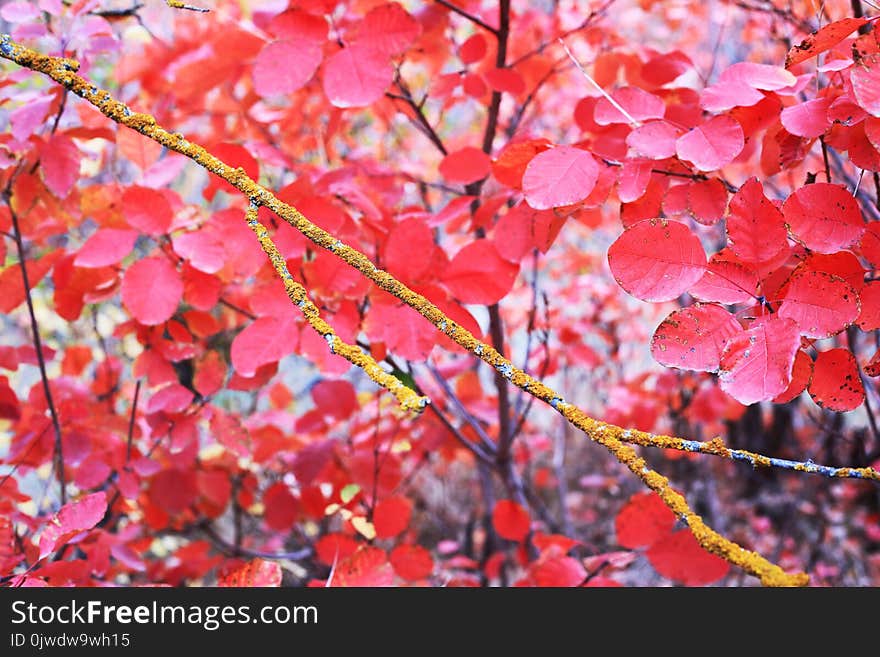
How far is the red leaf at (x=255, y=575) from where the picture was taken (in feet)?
2.71

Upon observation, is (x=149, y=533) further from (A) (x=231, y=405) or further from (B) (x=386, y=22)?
(B) (x=386, y=22)

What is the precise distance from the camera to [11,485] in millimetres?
1160

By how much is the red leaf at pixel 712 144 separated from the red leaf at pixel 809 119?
0.16 feet

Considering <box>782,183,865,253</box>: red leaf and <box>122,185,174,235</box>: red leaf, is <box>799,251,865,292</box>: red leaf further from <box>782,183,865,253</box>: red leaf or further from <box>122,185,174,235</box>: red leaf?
<box>122,185,174,235</box>: red leaf

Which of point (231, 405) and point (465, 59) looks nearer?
point (465, 59)

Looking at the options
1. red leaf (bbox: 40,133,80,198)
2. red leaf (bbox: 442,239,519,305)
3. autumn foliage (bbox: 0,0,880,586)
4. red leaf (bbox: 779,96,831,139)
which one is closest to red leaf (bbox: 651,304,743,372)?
autumn foliage (bbox: 0,0,880,586)

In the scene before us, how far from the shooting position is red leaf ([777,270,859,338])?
608 mm

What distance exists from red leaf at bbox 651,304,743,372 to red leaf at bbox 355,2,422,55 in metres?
0.60

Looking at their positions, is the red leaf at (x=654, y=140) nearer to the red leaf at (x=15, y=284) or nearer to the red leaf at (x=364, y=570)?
the red leaf at (x=364, y=570)

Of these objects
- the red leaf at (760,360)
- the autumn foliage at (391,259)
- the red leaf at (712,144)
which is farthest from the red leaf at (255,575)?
the red leaf at (712,144)

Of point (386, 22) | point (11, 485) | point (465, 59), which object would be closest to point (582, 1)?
point (465, 59)

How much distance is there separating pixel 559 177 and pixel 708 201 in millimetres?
179

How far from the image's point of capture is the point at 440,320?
1.86ft

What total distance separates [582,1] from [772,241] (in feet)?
5.28
